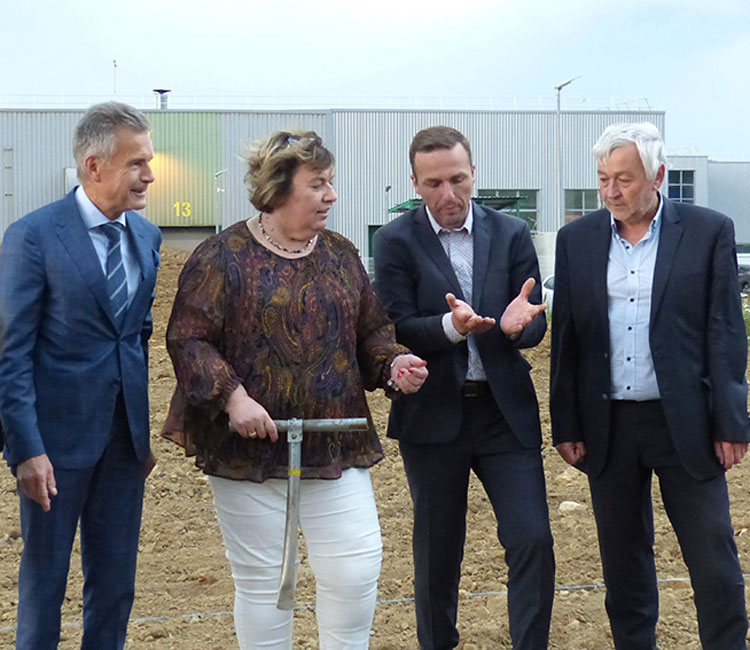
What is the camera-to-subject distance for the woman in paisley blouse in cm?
328

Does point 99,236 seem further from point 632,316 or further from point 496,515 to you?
point 632,316

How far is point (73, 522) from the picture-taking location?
10.9 feet

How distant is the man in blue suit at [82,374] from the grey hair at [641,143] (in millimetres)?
1524

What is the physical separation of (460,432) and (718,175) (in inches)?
1929

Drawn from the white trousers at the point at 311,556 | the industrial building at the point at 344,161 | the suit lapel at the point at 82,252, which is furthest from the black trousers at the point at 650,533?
the industrial building at the point at 344,161

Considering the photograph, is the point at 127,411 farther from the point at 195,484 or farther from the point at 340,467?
the point at 195,484

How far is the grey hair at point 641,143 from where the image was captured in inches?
141

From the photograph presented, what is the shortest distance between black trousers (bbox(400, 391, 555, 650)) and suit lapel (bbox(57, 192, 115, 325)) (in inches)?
50.4

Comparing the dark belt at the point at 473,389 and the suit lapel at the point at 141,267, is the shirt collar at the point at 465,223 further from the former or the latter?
the suit lapel at the point at 141,267

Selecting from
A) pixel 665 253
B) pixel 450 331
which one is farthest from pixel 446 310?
pixel 665 253

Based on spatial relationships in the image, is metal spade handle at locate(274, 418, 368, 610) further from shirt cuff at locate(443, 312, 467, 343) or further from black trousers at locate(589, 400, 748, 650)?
black trousers at locate(589, 400, 748, 650)

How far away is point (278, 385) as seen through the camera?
329cm

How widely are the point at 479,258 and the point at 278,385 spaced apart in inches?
37.9

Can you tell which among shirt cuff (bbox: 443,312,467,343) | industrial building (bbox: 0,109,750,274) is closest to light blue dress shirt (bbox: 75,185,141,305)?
shirt cuff (bbox: 443,312,467,343)
